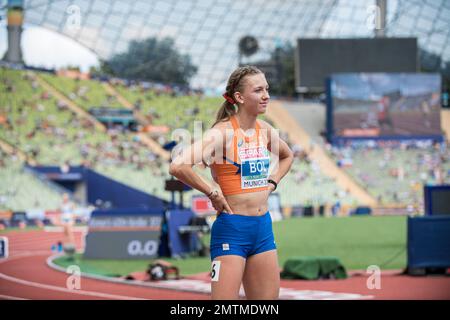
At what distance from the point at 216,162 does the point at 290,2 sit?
6015cm

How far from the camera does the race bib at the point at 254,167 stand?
5.16 meters

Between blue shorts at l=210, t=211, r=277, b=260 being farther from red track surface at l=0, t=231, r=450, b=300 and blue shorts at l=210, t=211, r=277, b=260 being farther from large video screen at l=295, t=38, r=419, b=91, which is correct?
large video screen at l=295, t=38, r=419, b=91

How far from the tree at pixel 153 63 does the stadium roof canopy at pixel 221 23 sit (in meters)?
0.87

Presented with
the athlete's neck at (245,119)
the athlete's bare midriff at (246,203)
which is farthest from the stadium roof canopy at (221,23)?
the athlete's bare midriff at (246,203)

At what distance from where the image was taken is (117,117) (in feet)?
162

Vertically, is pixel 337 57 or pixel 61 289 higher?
pixel 337 57

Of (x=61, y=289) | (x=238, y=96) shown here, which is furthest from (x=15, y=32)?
(x=238, y=96)

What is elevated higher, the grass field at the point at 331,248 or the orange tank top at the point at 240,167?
the orange tank top at the point at 240,167

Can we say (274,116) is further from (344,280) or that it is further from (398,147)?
(344,280)

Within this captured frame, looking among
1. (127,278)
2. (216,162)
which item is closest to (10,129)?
(127,278)

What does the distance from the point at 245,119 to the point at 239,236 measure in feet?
2.30

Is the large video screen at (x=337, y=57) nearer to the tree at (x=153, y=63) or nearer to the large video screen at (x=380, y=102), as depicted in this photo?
the large video screen at (x=380, y=102)

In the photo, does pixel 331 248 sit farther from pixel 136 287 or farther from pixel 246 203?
pixel 246 203

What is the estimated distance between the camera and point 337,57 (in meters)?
50.4
